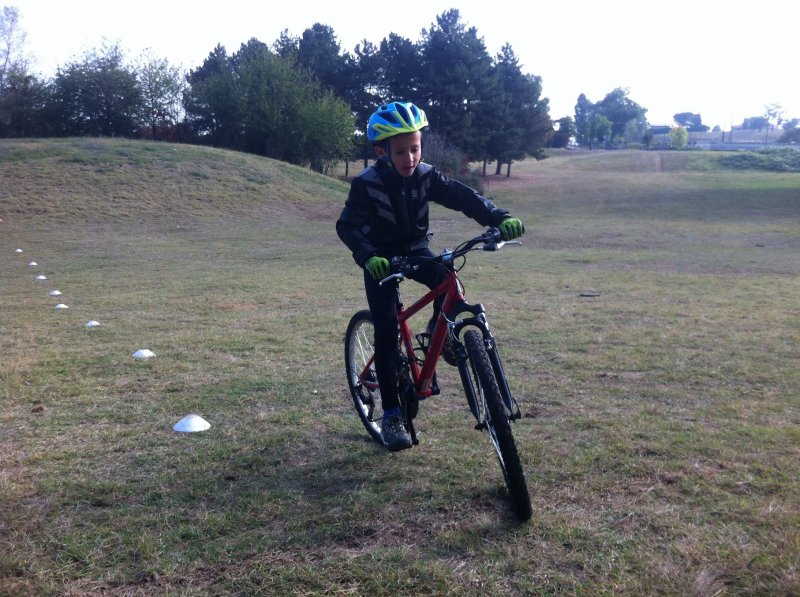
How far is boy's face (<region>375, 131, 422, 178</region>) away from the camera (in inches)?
155

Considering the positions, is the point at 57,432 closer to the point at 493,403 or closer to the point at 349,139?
the point at 493,403

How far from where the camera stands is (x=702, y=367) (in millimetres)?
6289

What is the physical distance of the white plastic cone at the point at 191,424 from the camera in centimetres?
482

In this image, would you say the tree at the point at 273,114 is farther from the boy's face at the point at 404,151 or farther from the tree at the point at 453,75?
the boy's face at the point at 404,151

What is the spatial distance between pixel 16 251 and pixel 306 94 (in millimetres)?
30641

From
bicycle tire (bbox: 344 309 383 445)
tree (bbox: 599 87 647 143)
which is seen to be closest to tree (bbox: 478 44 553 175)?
bicycle tire (bbox: 344 309 383 445)

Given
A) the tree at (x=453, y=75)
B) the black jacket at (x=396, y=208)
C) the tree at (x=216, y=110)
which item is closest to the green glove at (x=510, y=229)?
the black jacket at (x=396, y=208)

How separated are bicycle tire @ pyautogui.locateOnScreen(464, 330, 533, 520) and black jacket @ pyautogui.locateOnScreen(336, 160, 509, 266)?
86 cm

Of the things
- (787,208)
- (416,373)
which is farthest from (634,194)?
(416,373)

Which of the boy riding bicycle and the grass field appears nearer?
the grass field

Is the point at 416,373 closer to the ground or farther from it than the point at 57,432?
farther from it

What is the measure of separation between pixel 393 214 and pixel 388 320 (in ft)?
1.91

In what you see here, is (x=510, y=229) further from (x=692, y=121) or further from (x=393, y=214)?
(x=692, y=121)

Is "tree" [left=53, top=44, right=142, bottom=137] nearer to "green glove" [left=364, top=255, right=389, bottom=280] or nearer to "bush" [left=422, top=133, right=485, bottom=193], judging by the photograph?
"bush" [left=422, top=133, right=485, bottom=193]
